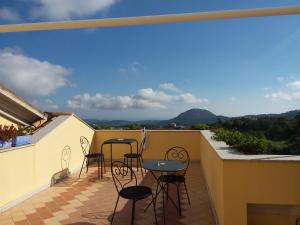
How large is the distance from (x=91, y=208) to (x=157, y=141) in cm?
432

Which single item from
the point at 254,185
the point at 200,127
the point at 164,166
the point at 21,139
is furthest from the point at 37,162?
the point at 200,127

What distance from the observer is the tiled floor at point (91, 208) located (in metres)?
4.01

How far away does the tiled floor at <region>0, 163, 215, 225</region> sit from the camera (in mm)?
4008

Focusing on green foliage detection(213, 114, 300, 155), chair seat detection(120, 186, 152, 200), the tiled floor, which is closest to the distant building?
the tiled floor

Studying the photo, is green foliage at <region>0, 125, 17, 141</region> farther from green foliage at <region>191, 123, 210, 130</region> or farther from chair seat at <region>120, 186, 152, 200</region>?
green foliage at <region>191, 123, 210, 130</region>

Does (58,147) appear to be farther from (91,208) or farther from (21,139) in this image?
(91,208)

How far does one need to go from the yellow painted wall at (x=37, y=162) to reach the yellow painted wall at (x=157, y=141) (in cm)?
122

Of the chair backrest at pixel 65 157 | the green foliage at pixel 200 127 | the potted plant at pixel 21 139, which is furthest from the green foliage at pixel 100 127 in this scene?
the potted plant at pixel 21 139

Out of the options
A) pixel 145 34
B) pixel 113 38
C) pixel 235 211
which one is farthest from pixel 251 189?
pixel 113 38

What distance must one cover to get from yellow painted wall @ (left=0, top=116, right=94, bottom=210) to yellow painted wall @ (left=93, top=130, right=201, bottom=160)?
1216 mm

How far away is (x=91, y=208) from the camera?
14.9 feet

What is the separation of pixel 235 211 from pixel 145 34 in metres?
9.15

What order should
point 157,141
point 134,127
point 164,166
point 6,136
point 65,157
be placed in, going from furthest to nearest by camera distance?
1. point 134,127
2. point 157,141
3. point 65,157
4. point 6,136
5. point 164,166

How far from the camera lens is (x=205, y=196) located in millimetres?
5105
